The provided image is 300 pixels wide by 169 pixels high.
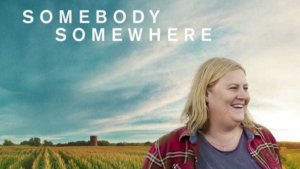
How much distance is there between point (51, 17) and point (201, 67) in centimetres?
311

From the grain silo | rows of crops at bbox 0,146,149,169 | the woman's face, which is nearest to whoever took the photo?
the woman's face

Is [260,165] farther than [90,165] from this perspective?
No

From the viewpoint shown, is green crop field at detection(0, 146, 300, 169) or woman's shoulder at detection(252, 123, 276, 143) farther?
green crop field at detection(0, 146, 300, 169)

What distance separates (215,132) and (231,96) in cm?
14

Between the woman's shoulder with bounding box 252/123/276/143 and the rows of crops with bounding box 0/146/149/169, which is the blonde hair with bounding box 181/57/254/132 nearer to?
the woman's shoulder with bounding box 252/123/276/143

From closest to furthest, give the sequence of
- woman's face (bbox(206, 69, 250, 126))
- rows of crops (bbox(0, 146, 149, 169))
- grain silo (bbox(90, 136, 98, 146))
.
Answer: woman's face (bbox(206, 69, 250, 126)) → grain silo (bbox(90, 136, 98, 146)) → rows of crops (bbox(0, 146, 149, 169))

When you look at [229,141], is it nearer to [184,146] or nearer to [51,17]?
[184,146]

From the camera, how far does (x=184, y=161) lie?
2.06 metres

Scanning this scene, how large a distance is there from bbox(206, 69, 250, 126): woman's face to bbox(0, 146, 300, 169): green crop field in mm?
3056

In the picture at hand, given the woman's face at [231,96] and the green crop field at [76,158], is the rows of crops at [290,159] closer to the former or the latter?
the green crop field at [76,158]

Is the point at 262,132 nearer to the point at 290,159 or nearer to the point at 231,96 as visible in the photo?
the point at 231,96

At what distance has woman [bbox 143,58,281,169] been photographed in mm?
2059

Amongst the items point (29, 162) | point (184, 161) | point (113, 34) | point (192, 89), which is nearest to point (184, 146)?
point (184, 161)

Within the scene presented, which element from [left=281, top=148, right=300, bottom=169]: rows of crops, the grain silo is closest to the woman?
the grain silo
